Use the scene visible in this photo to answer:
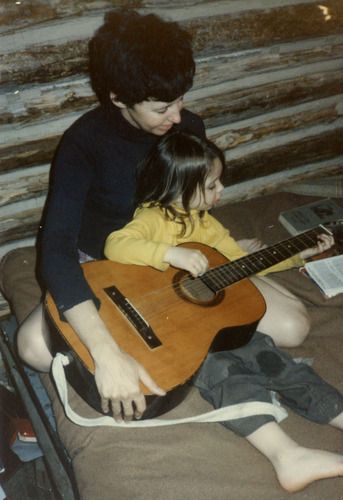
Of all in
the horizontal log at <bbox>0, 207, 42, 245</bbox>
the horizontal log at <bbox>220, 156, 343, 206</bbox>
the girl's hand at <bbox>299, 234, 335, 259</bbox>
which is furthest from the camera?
the horizontal log at <bbox>220, 156, 343, 206</bbox>

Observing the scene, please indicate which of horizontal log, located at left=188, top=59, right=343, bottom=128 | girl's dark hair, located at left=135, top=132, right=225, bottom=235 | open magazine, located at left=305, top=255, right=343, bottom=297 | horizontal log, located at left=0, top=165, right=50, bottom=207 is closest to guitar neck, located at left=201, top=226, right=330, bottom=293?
open magazine, located at left=305, top=255, right=343, bottom=297

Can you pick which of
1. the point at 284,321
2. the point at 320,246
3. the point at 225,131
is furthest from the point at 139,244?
the point at 225,131

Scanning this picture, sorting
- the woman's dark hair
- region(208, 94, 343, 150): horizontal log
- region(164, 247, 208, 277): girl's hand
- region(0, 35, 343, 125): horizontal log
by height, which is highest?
the woman's dark hair

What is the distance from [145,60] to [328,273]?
4.12 ft

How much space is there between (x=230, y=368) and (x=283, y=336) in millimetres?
311

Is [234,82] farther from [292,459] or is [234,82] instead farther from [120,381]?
[292,459]

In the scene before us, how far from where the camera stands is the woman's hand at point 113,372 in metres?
1.35

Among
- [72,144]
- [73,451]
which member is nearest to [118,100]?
[72,144]

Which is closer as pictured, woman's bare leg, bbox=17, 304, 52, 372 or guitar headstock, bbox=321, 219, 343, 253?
woman's bare leg, bbox=17, 304, 52, 372

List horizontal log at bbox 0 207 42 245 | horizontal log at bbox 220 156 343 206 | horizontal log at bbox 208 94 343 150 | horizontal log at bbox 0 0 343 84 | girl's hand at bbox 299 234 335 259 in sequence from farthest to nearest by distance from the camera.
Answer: horizontal log at bbox 220 156 343 206 < horizontal log at bbox 208 94 343 150 < horizontal log at bbox 0 207 42 245 < girl's hand at bbox 299 234 335 259 < horizontal log at bbox 0 0 343 84

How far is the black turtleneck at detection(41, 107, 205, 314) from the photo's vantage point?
1.56 m

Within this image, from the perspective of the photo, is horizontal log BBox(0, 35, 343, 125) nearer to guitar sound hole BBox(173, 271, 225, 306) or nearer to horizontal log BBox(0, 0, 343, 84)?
horizontal log BBox(0, 0, 343, 84)

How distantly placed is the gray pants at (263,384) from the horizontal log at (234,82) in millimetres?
1271

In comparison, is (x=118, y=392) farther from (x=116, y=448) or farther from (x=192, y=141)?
(x=192, y=141)
